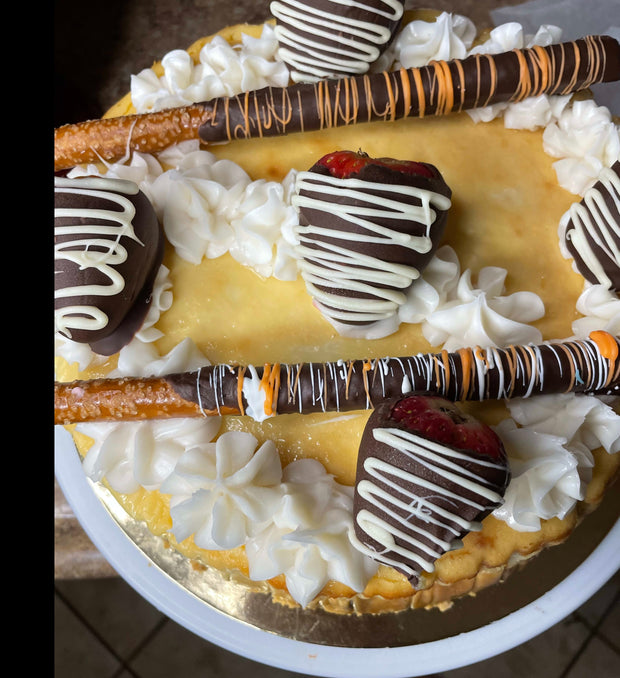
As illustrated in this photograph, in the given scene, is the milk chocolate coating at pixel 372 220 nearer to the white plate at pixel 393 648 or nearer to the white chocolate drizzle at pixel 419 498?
the white chocolate drizzle at pixel 419 498

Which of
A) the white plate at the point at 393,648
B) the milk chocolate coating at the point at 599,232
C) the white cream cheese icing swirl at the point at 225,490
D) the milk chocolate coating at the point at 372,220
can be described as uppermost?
the milk chocolate coating at the point at 372,220

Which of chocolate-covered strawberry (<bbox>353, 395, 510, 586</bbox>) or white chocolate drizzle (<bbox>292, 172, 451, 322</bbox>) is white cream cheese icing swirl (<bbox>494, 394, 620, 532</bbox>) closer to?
chocolate-covered strawberry (<bbox>353, 395, 510, 586</bbox>)

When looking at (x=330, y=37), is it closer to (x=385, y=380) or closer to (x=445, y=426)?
(x=385, y=380)

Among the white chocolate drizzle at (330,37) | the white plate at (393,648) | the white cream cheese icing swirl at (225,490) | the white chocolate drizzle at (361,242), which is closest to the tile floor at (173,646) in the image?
the white plate at (393,648)

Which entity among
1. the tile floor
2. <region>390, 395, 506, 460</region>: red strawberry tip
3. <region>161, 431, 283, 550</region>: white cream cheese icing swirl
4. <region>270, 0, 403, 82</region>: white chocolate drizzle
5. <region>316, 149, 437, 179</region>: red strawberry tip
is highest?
<region>270, 0, 403, 82</region>: white chocolate drizzle

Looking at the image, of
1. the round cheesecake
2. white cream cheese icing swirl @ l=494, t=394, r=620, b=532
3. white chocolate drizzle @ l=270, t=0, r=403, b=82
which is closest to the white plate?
the round cheesecake

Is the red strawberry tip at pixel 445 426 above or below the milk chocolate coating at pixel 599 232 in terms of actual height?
below

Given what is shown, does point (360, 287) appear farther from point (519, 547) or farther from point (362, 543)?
point (519, 547)
